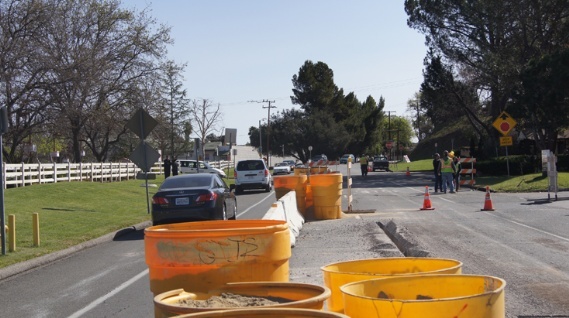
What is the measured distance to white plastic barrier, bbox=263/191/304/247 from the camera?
12.5 m

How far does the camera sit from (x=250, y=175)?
36250mm

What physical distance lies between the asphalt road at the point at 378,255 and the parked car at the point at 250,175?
1625 cm

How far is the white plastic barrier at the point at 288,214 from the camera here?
12.5 m

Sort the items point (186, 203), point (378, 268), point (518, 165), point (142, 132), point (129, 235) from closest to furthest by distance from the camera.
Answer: point (378, 268) < point (186, 203) < point (129, 235) < point (142, 132) < point (518, 165)

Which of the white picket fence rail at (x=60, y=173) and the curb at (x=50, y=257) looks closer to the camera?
the curb at (x=50, y=257)

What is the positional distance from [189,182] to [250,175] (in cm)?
1907

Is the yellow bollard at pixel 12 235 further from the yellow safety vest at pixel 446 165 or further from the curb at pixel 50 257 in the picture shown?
the yellow safety vest at pixel 446 165

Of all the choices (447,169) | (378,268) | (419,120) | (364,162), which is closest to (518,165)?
(364,162)

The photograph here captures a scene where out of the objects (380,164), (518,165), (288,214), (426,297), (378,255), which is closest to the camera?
(426,297)

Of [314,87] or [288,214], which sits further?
[314,87]

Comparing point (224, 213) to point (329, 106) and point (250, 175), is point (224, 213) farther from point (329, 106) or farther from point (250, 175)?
point (329, 106)

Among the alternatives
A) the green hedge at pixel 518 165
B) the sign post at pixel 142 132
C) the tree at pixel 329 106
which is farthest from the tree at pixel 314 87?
the sign post at pixel 142 132

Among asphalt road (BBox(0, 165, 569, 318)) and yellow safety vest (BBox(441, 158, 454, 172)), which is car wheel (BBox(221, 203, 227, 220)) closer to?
asphalt road (BBox(0, 165, 569, 318))

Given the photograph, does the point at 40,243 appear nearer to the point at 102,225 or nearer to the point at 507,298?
the point at 102,225
